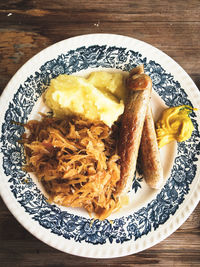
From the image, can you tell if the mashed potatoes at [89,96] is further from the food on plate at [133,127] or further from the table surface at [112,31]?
the table surface at [112,31]

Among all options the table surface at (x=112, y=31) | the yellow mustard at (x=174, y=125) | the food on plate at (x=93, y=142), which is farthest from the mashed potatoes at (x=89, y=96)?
the table surface at (x=112, y=31)

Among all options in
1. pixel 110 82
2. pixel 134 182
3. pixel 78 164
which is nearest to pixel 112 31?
pixel 110 82

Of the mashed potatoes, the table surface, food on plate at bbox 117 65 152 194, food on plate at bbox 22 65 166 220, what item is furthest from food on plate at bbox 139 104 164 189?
the table surface

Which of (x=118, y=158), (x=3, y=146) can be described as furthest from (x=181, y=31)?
(x=3, y=146)

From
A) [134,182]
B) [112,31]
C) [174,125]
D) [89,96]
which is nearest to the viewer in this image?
[89,96]

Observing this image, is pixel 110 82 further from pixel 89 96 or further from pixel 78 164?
pixel 78 164

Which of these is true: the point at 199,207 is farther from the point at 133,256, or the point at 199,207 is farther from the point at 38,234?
the point at 38,234

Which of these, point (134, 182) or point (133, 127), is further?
point (134, 182)
